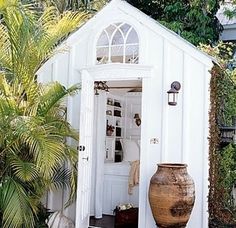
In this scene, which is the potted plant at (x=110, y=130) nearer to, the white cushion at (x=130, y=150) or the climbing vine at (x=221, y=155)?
the white cushion at (x=130, y=150)

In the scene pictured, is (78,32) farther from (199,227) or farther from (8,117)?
(199,227)

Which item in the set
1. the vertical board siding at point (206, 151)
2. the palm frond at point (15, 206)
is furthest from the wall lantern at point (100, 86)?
the palm frond at point (15, 206)

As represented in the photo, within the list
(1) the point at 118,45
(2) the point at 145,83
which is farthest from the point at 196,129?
(1) the point at 118,45

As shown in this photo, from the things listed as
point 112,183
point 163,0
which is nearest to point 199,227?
point 112,183

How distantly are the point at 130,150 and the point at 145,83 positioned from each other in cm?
242

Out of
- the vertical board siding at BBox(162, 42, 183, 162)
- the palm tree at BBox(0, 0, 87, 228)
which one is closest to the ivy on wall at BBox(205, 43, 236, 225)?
the vertical board siding at BBox(162, 42, 183, 162)

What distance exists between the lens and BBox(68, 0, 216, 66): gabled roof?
5.52 metres

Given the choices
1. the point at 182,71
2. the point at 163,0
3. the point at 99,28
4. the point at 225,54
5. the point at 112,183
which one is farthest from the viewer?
the point at 163,0

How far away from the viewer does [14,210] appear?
4.90 metres

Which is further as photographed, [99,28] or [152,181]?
[99,28]

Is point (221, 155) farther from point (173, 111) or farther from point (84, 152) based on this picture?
point (84, 152)

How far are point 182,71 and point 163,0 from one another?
565cm

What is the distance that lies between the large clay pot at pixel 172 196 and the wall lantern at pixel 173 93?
958 millimetres

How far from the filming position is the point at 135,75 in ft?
18.6
